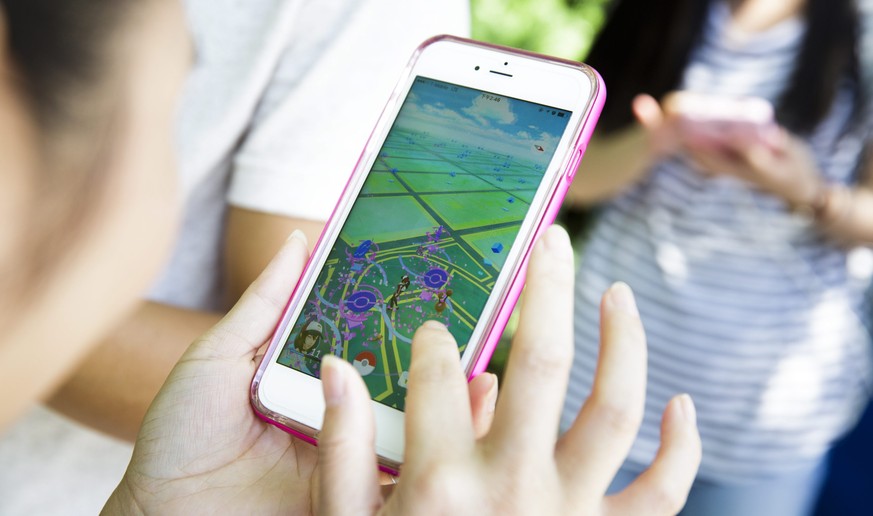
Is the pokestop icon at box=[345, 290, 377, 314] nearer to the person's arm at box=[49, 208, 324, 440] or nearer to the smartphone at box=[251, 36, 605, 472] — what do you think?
the smartphone at box=[251, 36, 605, 472]

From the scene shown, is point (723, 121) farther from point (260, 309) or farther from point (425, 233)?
point (260, 309)

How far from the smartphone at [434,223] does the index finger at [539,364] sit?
89 mm

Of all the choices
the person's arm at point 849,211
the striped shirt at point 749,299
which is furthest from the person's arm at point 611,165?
the person's arm at point 849,211

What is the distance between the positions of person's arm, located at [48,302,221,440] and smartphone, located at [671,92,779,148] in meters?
0.60

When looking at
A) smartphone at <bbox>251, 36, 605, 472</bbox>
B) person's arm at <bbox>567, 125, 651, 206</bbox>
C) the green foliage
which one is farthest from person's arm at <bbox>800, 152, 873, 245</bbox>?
the green foliage

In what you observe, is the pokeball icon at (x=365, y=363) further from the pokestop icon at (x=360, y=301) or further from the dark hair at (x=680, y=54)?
the dark hair at (x=680, y=54)

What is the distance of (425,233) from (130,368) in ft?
1.04

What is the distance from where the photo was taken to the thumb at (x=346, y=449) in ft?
1.16

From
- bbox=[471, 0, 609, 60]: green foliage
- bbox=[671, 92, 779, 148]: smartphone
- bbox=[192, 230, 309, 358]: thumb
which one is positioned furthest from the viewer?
bbox=[471, 0, 609, 60]: green foliage

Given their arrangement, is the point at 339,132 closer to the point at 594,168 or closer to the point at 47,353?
the point at 47,353

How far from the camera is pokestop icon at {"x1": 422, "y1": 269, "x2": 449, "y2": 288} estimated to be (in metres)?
0.49

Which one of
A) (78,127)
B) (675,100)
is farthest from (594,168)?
(78,127)

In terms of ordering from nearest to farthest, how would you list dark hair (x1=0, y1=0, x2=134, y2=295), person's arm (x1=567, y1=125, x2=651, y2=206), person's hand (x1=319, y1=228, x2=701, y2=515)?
1. person's hand (x1=319, y1=228, x2=701, y2=515)
2. dark hair (x1=0, y1=0, x2=134, y2=295)
3. person's arm (x1=567, y1=125, x2=651, y2=206)

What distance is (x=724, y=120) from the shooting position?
81 cm
